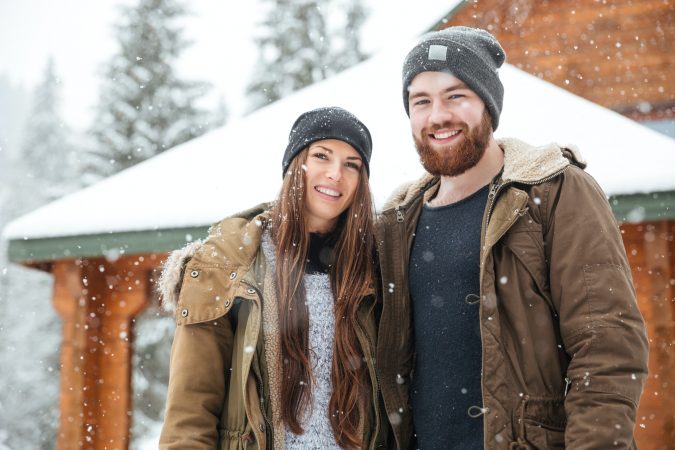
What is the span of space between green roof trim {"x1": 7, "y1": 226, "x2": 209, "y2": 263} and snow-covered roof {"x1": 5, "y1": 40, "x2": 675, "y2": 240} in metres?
0.05

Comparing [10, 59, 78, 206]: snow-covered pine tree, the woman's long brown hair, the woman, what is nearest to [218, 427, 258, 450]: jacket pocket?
the woman

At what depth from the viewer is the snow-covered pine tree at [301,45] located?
2125 centimetres

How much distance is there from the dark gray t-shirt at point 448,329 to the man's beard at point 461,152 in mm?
137

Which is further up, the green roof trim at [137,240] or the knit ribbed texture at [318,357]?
the green roof trim at [137,240]

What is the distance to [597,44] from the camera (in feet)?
25.0

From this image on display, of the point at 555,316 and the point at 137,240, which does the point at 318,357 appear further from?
the point at 137,240

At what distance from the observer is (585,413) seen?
81.1 inches

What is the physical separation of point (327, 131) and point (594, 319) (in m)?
1.48

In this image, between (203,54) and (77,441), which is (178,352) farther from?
(203,54)

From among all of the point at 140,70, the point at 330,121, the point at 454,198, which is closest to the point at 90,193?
the point at 330,121

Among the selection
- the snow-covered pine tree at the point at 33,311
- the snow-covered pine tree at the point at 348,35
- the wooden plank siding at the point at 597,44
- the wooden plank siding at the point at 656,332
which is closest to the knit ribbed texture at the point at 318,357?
the wooden plank siding at the point at 656,332

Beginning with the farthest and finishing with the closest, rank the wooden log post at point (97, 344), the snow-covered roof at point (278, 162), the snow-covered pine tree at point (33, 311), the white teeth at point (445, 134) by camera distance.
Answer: the snow-covered pine tree at point (33, 311) < the wooden log post at point (97, 344) < the snow-covered roof at point (278, 162) < the white teeth at point (445, 134)

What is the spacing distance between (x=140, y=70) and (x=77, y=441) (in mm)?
17722

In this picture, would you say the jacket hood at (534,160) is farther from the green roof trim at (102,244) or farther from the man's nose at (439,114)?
the green roof trim at (102,244)
